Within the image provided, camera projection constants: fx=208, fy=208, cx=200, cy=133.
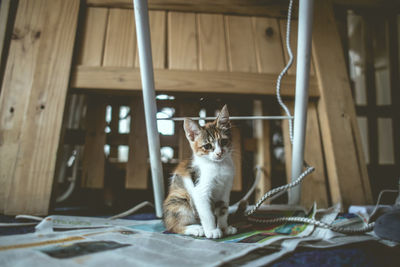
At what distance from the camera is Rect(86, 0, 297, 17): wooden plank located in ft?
3.63

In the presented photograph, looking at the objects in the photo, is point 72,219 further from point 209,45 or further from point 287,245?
Result: point 209,45

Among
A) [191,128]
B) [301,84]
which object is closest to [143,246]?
[191,128]

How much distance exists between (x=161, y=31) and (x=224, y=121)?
2.10 feet

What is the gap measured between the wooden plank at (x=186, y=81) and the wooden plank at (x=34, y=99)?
0.34ft

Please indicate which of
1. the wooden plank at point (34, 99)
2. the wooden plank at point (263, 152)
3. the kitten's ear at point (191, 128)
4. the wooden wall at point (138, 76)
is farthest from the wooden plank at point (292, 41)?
the wooden plank at point (34, 99)

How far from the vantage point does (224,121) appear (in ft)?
2.56

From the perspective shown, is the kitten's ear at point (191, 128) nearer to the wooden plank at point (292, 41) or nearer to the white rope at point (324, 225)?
the white rope at point (324, 225)

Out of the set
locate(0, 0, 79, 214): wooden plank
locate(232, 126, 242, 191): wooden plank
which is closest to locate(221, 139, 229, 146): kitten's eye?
locate(232, 126, 242, 191): wooden plank

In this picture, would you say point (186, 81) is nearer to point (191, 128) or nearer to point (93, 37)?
point (191, 128)

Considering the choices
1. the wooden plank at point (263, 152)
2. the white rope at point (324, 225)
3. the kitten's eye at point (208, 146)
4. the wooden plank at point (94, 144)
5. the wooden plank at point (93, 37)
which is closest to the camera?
the white rope at point (324, 225)

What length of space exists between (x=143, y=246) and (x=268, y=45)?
1081mm

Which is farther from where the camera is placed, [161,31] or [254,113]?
[254,113]

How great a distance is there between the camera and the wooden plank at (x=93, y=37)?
1012 millimetres

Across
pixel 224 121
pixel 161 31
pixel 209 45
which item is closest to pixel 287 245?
pixel 224 121
